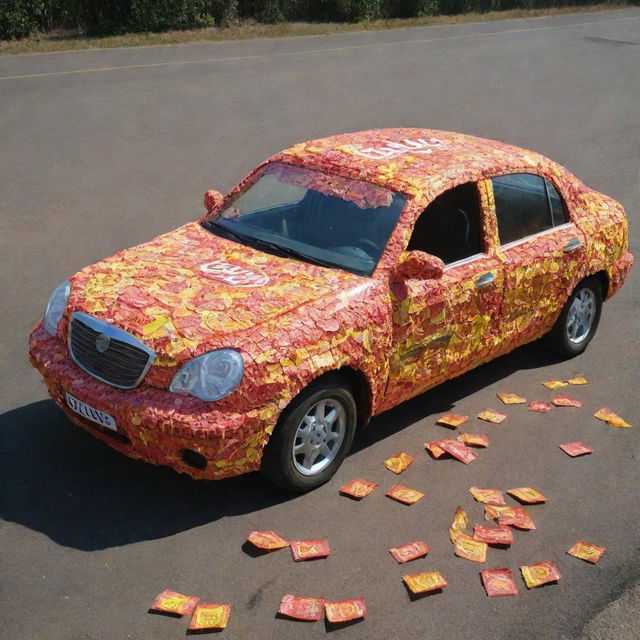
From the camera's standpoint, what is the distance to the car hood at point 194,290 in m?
5.38

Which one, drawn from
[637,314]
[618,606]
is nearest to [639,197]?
[637,314]

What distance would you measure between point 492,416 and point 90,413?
9.54ft

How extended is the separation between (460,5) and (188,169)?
2370 centimetres

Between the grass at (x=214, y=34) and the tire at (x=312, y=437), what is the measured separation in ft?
56.6

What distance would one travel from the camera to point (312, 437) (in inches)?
224

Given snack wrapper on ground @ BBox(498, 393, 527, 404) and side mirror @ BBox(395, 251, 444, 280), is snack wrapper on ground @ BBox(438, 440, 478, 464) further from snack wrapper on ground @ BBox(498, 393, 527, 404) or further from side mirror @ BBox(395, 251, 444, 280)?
side mirror @ BBox(395, 251, 444, 280)

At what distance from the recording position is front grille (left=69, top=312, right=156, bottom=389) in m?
5.36

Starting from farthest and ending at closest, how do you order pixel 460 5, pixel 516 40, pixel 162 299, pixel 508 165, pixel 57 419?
pixel 460 5
pixel 516 40
pixel 508 165
pixel 57 419
pixel 162 299

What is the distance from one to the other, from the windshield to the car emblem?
1360 millimetres

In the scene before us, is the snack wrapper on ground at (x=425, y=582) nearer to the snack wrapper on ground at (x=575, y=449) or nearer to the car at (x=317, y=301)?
the car at (x=317, y=301)

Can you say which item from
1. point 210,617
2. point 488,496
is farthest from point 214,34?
point 210,617

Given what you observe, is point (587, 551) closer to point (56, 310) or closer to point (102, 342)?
point (102, 342)

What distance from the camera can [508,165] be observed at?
719cm

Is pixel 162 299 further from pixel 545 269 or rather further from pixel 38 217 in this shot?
pixel 38 217
